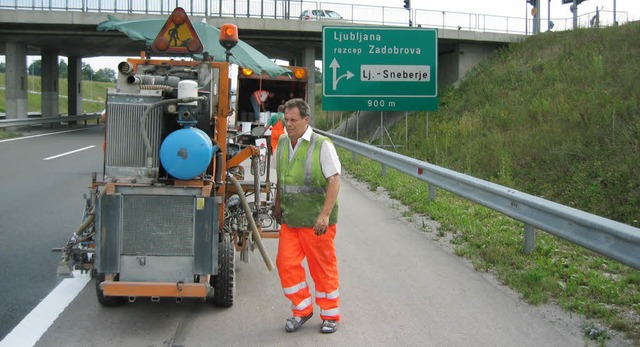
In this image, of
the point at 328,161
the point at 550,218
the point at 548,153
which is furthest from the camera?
the point at 548,153

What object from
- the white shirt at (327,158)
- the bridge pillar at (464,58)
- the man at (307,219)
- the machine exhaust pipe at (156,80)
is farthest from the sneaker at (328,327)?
the bridge pillar at (464,58)

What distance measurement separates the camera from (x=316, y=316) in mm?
5645

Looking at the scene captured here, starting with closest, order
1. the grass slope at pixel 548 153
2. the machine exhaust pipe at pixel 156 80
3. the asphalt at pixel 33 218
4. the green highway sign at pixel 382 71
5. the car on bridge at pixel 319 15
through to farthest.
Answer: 1. the machine exhaust pipe at pixel 156 80
2. the asphalt at pixel 33 218
3. the grass slope at pixel 548 153
4. the green highway sign at pixel 382 71
5. the car on bridge at pixel 319 15

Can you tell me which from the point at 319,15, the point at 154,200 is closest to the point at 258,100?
the point at 319,15

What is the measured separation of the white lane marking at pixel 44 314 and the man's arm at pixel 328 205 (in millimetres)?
2068

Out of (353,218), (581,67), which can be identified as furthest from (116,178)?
(581,67)

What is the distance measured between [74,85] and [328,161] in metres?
46.4

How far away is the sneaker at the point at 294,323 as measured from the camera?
5.20m

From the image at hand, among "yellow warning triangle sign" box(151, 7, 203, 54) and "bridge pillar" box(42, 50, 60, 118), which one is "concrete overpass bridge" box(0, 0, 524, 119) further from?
"yellow warning triangle sign" box(151, 7, 203, 54)

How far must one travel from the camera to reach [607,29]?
2581 cm

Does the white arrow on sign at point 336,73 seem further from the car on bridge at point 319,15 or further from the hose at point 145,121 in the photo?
the car on bridge at point 319,15

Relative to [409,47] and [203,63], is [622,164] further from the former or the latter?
[203,63]

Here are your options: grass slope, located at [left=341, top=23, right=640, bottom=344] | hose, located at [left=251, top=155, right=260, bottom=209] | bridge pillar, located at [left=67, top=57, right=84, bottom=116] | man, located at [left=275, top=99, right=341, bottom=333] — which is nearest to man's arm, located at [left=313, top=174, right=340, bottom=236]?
man, located at [left=275, top=99, right=341, bottom=333]

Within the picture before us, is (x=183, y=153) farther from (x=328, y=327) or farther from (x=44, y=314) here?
(x=44, y=314)
